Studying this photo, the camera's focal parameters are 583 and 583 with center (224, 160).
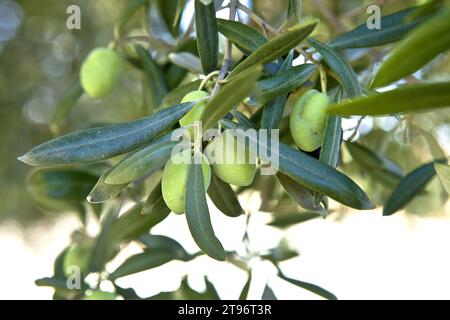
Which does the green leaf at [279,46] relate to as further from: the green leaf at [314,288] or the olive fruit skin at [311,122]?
the green leaf at [314,288]

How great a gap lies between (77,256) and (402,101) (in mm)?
963

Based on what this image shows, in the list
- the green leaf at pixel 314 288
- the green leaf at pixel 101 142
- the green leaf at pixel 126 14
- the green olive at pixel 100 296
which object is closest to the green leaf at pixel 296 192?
the green leaf at pixel 101 142

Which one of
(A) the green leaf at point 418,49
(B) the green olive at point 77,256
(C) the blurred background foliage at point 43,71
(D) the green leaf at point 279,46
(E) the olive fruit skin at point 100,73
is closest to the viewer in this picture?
(A) the green leaf at point 418,49

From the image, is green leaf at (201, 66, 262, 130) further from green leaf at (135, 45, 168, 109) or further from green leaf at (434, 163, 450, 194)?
green leaf at (135, 45, 168, 109)

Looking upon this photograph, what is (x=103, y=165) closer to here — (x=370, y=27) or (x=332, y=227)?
(x=370, y=27)

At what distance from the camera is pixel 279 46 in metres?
0.63

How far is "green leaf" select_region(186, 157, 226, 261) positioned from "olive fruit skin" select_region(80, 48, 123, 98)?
1.66 feet

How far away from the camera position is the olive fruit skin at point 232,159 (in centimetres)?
66

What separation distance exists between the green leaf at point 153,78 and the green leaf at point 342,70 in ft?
1.23

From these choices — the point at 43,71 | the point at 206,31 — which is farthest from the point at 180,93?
the point at 43,71

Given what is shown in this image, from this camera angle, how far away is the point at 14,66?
2.41 m

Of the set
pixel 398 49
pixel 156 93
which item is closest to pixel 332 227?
pixel 156 93

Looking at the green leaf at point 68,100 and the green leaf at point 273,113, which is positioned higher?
the green leaf at point 68,100

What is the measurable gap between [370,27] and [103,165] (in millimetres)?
Answer: 695
